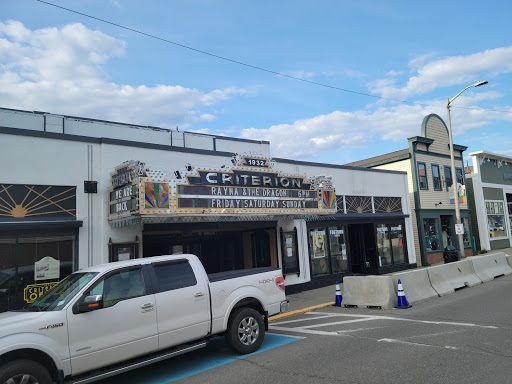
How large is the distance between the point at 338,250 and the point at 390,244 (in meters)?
3.74

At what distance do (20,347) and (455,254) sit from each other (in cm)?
1788

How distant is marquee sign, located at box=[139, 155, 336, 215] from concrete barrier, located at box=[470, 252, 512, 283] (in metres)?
5.98

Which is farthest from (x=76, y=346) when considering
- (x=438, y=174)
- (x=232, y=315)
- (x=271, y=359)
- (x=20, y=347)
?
(x=438, y=174)

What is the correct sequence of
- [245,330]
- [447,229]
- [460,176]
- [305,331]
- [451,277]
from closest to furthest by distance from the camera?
[245,330], [305,331], [451,277], [447,229], [460,176]

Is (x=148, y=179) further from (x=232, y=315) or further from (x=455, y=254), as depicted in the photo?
(x=455, y=254)

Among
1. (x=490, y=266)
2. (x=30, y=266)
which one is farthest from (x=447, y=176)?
(x=30, y=266)

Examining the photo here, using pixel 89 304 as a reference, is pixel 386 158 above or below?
above

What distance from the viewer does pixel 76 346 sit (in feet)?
16.8

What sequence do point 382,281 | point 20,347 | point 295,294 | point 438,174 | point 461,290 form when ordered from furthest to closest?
point 438,174 < point 295,294 < point 461,290 < point 382,281 < point 20,347

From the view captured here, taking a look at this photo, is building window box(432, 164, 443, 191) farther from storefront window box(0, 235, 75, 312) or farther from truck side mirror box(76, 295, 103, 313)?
truck side mirror box(76, 295, 103, 313)

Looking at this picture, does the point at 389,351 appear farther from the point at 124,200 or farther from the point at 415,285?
the point at 124,200

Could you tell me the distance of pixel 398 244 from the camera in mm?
19203

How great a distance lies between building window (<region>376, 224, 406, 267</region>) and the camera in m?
18.3

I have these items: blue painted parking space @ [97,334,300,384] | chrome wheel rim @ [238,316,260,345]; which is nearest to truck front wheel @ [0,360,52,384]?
blue painted parking space @ [97,334,300,384]
